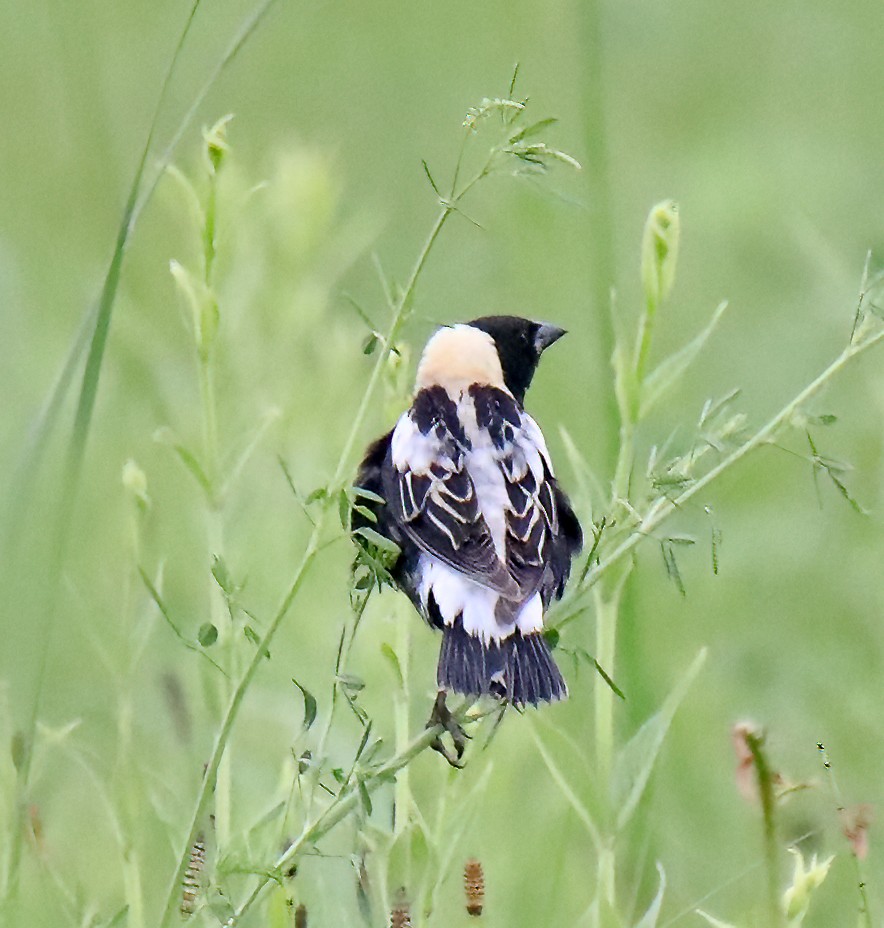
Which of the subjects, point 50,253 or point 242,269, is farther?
point 50,253

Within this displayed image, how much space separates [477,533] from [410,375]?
0.23 metres

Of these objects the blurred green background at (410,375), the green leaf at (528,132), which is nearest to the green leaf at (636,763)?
the blurred green background at (410,375)

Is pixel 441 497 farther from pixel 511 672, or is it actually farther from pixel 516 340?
pixel 516 340

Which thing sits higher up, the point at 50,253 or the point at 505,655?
the point at 50,253

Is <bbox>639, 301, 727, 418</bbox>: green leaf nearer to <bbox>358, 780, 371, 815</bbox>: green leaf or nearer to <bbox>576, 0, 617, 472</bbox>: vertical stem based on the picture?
<bbox>576, 0, 617, 472</bbox>: vertical stem

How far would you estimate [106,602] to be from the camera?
3.65 metres

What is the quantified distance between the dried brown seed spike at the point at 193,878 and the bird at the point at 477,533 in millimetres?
Answer: 373

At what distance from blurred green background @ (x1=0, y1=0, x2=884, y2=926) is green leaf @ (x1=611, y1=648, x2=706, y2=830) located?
47 mm

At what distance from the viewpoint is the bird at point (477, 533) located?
7.36 feet

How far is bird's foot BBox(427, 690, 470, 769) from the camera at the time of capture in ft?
6.98

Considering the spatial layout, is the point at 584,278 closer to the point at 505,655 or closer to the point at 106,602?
the point at 106,602

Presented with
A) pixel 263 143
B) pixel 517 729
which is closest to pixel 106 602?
pixel 517 729

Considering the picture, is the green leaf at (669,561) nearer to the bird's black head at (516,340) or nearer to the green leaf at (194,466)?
the green leaf at (194,466)

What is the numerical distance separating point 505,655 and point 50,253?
3550 millimetres
